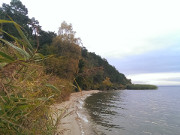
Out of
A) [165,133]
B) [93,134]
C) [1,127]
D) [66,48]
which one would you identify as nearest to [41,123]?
[1,127]

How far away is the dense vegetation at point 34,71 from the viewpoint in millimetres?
949

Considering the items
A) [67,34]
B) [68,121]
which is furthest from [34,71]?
[67,34]

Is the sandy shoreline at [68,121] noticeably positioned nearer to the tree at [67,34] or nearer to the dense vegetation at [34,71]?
the dense vegetation at [34,71]

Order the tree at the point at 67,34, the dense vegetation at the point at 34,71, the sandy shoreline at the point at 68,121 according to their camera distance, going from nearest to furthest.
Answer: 1. the dense vegetation at the point at 34,71
2. the sandy shoreline at the point at 68,121
3. the tree at the point at 67,34

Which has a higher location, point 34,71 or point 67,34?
point 67,34

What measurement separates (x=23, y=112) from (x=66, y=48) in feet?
67.7

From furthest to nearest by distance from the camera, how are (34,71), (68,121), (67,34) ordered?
(67,34)
(68,121)
(34,71)

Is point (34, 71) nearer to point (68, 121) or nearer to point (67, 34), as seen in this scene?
point (68, 121)

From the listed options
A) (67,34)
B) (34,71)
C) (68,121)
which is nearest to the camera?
(34,71)

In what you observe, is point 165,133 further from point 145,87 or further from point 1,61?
point 145,87

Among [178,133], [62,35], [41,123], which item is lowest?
[178,133]

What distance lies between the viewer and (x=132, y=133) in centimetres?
685

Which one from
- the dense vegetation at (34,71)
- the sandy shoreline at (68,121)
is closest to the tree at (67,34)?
the dense vegetation at (34,71)

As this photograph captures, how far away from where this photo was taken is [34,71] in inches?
61.1
